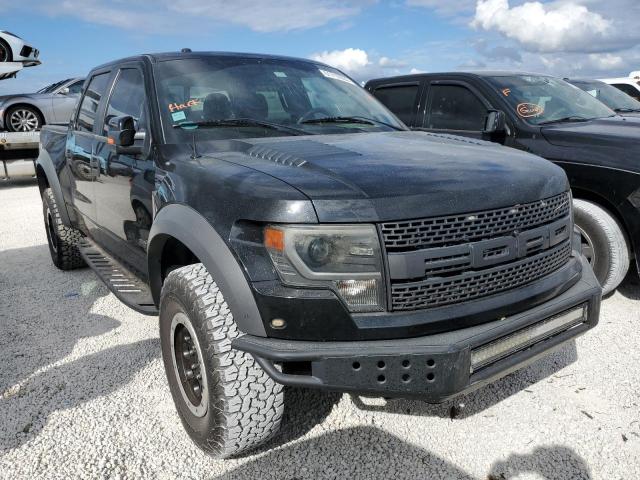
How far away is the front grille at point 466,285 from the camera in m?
2.06

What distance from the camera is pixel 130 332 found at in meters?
3.86

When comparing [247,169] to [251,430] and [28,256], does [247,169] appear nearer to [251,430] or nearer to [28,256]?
[251,430]

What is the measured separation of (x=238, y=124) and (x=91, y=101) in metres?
1.90

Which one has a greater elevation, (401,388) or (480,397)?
(401,388)

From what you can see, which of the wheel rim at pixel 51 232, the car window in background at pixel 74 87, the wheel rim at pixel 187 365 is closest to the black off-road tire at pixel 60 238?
the wheel rim at pixel 51 232

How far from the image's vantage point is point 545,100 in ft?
16.8

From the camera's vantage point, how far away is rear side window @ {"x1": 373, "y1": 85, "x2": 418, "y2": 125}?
234 inches

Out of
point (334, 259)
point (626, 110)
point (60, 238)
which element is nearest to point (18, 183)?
point (60, 238)

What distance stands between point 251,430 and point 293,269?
754mm

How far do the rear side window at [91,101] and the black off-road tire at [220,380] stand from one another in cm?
224

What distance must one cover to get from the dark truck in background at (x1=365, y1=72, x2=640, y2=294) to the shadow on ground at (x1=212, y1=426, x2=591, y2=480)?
79.6 inches

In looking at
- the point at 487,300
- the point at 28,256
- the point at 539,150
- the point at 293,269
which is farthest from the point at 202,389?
the point at 28,256

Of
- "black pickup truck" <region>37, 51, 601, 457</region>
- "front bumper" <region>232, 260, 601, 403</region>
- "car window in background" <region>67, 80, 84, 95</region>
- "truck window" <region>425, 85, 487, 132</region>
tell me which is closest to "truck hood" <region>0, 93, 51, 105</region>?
"car window in background" <region>67, 80, 84, 95</region>

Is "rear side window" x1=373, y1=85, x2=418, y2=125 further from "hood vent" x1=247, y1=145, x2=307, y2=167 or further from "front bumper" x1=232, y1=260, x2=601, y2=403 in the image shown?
"front bumper" x1=232, y1=260, x2=601, y2=403
